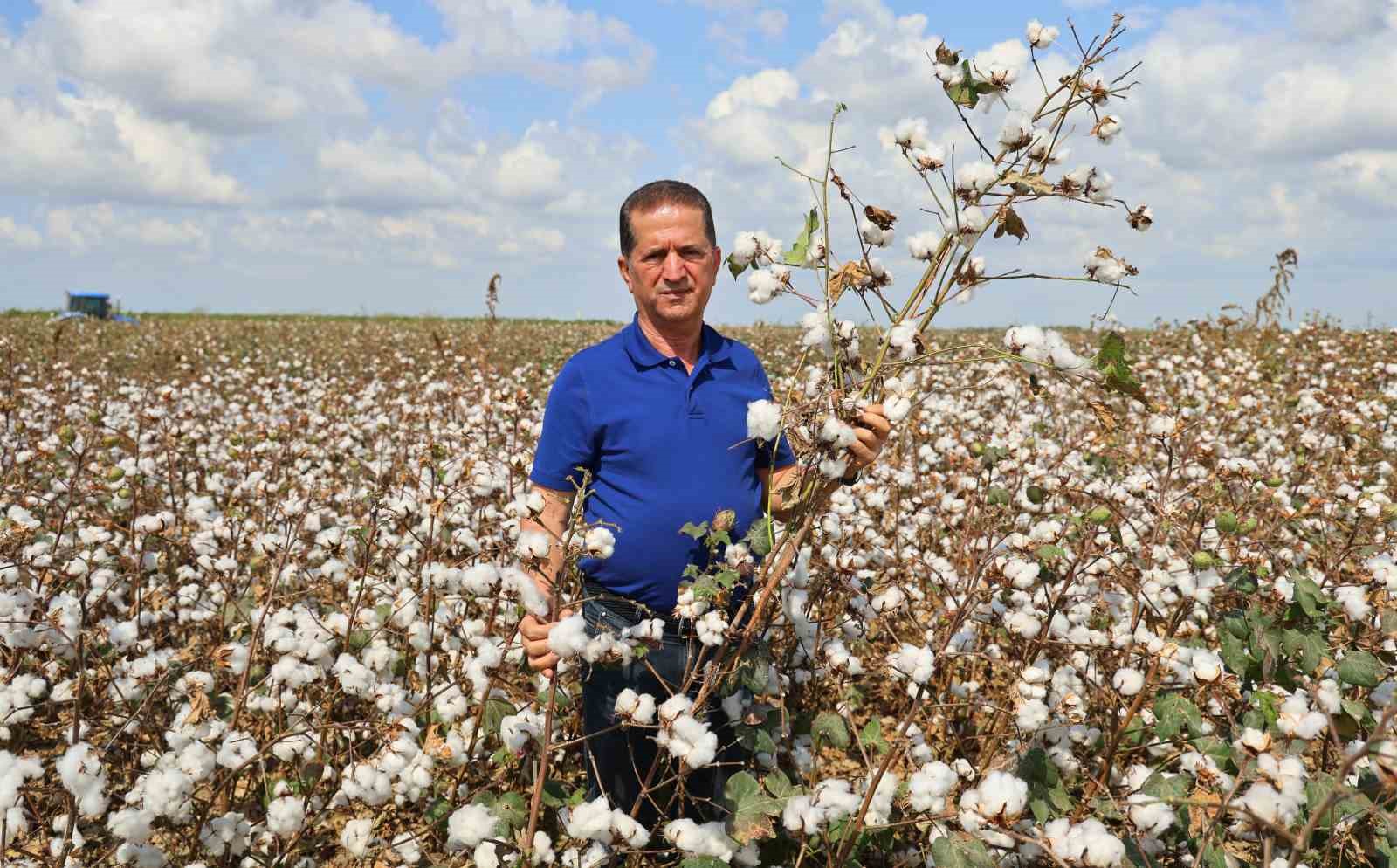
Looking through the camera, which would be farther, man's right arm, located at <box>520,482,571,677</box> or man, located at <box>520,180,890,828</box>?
man, located at <box>520,180,890,828</box>

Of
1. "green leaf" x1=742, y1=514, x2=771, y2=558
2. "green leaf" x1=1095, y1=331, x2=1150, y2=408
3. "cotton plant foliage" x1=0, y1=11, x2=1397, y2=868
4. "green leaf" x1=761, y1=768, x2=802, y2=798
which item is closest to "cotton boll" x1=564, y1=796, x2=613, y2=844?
"cotton plant foliage" x1=0, y1=11, x2=1397, y2=868

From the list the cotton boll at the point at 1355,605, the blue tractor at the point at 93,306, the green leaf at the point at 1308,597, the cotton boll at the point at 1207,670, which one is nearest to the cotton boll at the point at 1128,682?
the cotton boll at the point at 1207,670

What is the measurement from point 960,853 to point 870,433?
1.00 m

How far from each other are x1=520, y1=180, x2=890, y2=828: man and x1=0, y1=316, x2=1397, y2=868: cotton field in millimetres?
213

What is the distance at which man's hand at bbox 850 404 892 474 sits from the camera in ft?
6.19

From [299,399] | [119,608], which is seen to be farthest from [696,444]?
[299,399]

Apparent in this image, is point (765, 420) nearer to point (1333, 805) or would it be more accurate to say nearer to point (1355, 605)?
point (1333, 805)

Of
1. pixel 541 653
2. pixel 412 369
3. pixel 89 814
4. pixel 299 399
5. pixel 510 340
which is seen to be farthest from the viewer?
pixel 510 340

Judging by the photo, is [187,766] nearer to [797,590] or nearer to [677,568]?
[677,568]

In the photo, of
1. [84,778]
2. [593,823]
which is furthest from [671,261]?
[84,778]

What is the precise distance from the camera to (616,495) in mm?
2492

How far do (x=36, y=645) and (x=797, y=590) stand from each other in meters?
2.64

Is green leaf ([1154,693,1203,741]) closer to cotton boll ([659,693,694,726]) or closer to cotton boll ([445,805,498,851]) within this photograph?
cotton boll ([659,693,694,726])

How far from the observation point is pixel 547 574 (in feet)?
6.72
